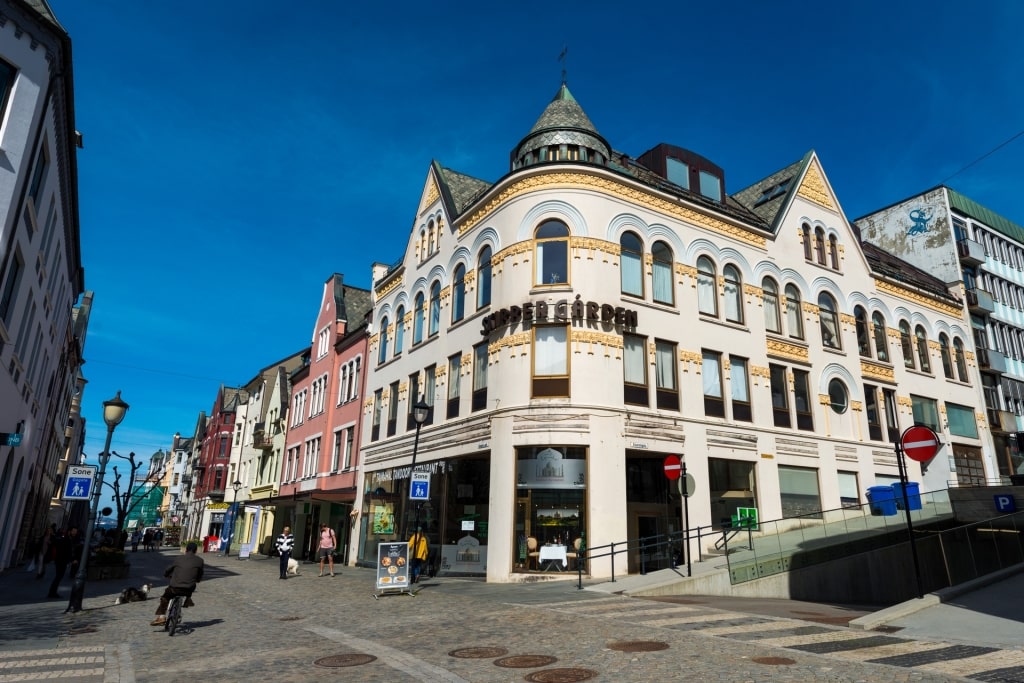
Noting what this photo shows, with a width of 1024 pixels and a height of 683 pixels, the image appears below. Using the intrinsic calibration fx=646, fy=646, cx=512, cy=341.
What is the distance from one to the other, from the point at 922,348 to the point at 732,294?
14.6 meters

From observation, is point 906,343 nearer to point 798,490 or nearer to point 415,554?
point 798,490

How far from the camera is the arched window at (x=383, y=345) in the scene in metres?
32.7

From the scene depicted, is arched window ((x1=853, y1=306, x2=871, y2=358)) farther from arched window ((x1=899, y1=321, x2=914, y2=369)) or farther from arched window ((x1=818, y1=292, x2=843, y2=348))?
arched window ((x1=899, y1=321, x2=914, y2=369))

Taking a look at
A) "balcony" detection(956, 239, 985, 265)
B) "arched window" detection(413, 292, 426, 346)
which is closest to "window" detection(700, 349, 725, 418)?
"arched window" detection(413, 292, 426, 346)

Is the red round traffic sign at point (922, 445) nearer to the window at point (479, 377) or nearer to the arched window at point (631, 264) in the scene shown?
the arched window at point (631, 264)

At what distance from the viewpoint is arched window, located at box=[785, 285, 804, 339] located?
27.9 metres

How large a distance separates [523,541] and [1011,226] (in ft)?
148

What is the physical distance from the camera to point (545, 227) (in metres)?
23.3

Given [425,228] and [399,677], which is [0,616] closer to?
[399,677]

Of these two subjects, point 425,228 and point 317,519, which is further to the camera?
point 317,519

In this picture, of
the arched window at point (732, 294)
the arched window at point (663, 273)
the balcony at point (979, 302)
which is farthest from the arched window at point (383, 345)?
the balcony at point (979, 302)

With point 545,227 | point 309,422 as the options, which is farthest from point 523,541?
point 309,422

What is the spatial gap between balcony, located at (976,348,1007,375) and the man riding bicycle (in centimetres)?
4136

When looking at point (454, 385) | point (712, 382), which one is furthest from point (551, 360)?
point (712, 382)
